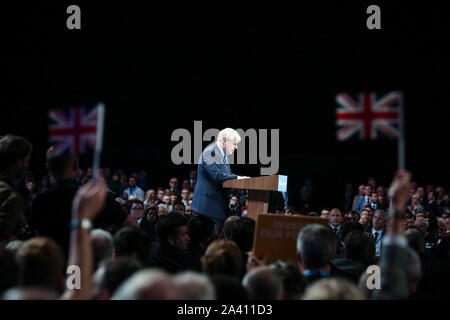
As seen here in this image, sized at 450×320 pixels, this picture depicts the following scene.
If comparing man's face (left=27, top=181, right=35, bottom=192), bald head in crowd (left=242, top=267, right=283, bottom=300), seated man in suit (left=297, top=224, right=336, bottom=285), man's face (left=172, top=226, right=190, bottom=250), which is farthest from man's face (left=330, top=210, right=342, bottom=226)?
man's face (left=27, top=181, right=35, bottom=192)

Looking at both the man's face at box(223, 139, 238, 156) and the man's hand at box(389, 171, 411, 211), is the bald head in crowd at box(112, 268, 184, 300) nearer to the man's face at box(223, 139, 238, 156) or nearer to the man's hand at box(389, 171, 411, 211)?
the man's hand at box(389, 171, 411, 211)

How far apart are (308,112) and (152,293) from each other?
13.2 metres

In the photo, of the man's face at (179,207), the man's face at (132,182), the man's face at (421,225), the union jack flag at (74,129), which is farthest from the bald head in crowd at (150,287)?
the man's face at (132,182)

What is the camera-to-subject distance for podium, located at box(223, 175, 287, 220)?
5445mm

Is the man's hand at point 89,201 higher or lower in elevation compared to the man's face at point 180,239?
higher

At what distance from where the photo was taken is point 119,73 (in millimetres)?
13672

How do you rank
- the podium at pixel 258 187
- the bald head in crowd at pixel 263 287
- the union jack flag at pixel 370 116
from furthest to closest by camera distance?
the podium at pixel 258 187 → the union jack flag at pixel 370 116 → the bald head in crowd at pixel 263 287

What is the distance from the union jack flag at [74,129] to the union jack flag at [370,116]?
1.21 m

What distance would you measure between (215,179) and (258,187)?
1.89 ft

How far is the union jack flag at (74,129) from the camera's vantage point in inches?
98.0

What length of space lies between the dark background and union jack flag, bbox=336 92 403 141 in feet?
34.5

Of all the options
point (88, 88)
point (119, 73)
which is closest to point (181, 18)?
point (119, 73)

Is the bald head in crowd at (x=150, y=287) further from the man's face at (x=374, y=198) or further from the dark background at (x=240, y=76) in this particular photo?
the dark background at (x=240, y=76)
